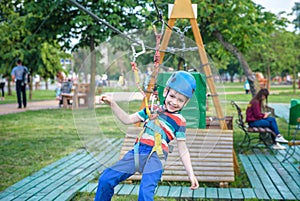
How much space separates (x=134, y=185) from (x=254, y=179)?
1.59 metres

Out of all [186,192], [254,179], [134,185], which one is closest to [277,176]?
[254,179]

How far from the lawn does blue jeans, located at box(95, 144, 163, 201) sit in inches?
16.4

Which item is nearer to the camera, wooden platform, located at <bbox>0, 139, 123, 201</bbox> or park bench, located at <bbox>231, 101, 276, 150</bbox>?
wooden platform, located at <bbox>0, 139, 123, 201</bbox>

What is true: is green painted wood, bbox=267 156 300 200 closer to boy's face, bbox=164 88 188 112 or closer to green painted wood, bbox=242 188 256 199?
green painted wood, bbox=242 188 256 199

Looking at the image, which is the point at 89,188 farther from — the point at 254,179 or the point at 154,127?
the point at 154,127

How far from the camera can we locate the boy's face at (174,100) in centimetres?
335

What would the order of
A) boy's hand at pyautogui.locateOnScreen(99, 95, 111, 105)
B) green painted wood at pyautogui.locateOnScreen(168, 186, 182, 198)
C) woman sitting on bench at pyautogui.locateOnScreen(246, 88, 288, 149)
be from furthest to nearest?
woman sitting on bench at pyautogui.locateOnScreen(246, 88, 288, 149)
green painted wood at pyautogui.locateOnScreen(168, 186, 182, 198)
boy's hand at pyautogui.locateOnScreen(99, 95, 111, 105)

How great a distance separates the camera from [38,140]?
1023 cm

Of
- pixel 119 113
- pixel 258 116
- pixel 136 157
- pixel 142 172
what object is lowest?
pixel 258 116

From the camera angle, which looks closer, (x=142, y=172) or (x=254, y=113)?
(x=142, y=172)

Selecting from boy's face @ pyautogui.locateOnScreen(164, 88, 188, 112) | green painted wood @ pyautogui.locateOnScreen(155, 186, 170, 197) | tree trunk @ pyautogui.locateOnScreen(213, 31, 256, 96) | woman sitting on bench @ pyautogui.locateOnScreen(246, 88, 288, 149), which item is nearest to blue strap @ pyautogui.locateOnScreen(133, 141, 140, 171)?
boy's face @ pyautogui.locateOnScreen(164, 88, 188, 112)

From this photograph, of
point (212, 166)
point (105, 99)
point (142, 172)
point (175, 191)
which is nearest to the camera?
point (105, 99)

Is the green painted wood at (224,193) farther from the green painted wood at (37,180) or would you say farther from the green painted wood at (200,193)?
the green painted wood at (37,180)

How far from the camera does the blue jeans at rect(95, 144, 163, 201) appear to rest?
131 inches
